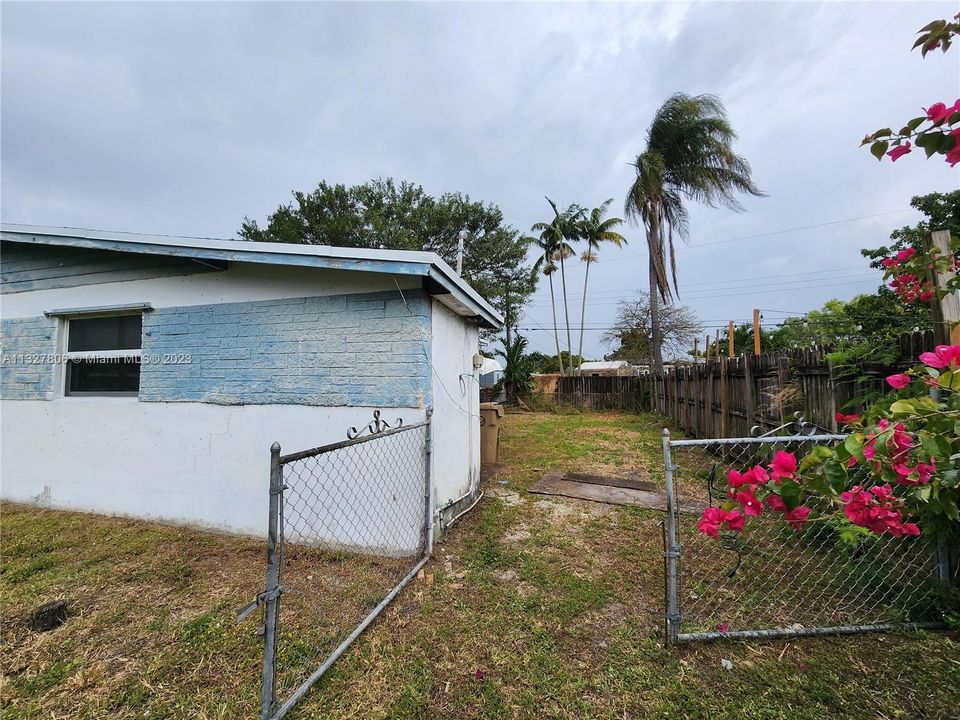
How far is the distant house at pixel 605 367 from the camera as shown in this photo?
25.6 meters

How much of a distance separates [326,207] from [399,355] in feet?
53.5

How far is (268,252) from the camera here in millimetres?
3439

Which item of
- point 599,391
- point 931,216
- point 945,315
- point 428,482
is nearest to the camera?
point 945,315

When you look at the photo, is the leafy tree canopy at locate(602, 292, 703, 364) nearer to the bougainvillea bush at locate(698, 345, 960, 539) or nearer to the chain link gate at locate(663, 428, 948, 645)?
the chain link gate at locate(663, 428, 948, 645)

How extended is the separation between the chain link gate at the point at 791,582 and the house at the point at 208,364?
81.5 inches

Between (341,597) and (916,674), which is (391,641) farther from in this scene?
(916,674)

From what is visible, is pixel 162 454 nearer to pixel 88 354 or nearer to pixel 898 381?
pixel 88 354

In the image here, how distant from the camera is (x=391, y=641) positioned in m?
2.30

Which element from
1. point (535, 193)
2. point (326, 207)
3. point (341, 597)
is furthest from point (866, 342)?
point (535, 193)

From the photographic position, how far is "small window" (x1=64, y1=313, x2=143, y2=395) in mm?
4336

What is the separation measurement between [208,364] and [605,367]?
30.0 meters

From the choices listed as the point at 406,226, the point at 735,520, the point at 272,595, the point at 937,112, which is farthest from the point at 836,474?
the point at 406,226

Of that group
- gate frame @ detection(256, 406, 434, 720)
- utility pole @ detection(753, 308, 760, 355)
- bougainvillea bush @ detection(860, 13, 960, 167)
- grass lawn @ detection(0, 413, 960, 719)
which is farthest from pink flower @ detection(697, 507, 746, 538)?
utility pole @ detection(753, 308, 760, 355)

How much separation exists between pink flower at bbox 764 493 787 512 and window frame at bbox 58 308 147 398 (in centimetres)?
544
